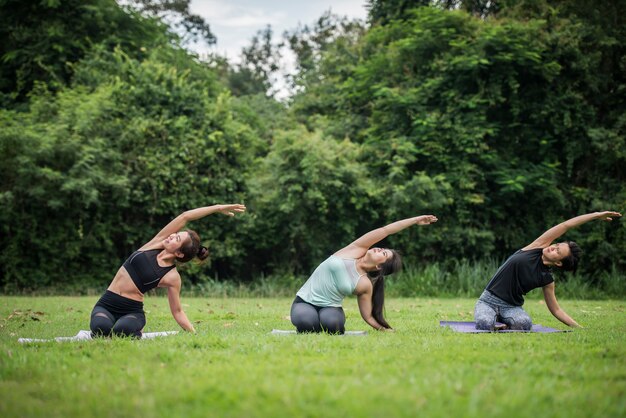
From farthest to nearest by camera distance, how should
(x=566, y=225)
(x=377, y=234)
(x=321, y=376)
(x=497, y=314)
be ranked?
(x=497, y=314) < (x=566, y=225) < (x=377, y=234) < (x=321, y=376)

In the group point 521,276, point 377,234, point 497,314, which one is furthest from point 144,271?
point 521,276

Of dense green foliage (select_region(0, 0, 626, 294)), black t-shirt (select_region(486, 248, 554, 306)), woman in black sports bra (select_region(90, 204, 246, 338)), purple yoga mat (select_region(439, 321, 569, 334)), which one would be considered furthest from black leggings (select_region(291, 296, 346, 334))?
dense green foliage (select_region(0, 0, 626, 294))

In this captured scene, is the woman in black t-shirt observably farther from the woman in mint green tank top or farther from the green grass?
the woman in mint green tank top

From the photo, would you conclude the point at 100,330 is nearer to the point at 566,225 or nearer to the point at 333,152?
the point at 566,225

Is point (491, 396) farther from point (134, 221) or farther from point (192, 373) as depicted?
point (134, 221)

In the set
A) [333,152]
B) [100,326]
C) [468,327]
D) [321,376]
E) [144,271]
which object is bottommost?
[468,327]

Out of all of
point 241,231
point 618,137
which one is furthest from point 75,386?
point 618,137

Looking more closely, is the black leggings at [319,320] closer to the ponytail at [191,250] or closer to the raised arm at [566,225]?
the ponytail at [191,250]

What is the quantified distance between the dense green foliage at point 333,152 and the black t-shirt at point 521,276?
813cm

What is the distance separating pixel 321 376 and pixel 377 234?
9.58 ft

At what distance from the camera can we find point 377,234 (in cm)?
671

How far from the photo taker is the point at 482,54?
16547 millimetres

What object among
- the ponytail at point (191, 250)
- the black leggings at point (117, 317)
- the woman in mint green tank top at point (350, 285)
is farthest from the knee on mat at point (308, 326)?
the black leggings at point (117, 317)

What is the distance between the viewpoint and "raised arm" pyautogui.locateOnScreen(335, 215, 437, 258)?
6.64m
